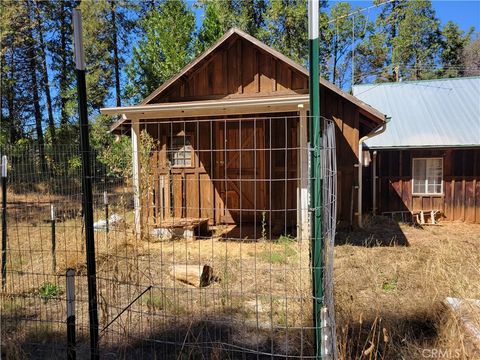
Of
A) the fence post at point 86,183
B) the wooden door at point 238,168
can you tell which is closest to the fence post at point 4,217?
the fence post at point 86,183

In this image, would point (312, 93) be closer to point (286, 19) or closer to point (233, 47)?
point (233, 47)

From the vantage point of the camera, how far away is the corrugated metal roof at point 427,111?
11328 mm

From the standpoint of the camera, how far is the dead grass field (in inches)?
127

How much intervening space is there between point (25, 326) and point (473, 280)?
16.5ft

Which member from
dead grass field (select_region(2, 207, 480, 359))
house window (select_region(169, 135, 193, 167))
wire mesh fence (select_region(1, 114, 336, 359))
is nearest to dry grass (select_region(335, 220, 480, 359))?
dead grass field (select_region(2, 207, 480, 359))

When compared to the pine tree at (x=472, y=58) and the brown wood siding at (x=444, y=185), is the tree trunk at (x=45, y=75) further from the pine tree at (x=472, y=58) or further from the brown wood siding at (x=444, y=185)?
the pine tree at (x=472, y=58)

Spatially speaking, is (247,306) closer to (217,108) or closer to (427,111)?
(217,108)

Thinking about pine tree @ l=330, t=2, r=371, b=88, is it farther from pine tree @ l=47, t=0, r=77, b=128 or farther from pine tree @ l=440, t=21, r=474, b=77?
pine tree @ l=47, t=0, r=77, b=128

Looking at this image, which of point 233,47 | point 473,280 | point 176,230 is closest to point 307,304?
point 473,280

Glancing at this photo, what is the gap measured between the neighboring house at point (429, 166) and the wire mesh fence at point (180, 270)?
4.02 m

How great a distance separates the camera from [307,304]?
146 inches

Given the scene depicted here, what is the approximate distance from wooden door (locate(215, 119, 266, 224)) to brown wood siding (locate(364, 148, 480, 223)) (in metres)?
4.37

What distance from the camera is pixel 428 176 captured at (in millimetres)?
11445

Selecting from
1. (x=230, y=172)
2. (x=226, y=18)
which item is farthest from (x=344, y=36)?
(x=230, y=172)
